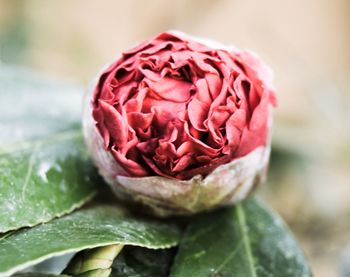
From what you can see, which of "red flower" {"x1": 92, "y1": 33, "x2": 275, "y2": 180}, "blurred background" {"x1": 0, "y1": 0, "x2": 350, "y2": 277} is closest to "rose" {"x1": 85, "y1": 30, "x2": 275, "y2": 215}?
"red flower" {"x1": 92, "y1": 33, "x2": 275, "y2": 180}

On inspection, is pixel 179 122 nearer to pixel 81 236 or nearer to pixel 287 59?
pixel 81 236

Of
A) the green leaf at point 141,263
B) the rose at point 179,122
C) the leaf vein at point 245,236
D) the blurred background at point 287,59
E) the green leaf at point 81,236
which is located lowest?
the blurred background at point 287,59

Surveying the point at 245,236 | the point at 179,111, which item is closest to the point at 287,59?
the point at 245,236

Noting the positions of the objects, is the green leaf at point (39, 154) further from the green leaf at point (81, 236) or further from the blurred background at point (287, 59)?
the blurred background at point (287, 59)

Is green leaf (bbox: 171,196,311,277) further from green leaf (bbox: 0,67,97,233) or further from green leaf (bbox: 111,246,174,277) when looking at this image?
green leaf (bbox: 0,67,97,233)

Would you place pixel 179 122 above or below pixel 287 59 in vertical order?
above

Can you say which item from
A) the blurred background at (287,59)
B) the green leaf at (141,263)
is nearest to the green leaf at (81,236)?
the green leaf at (141,263)
